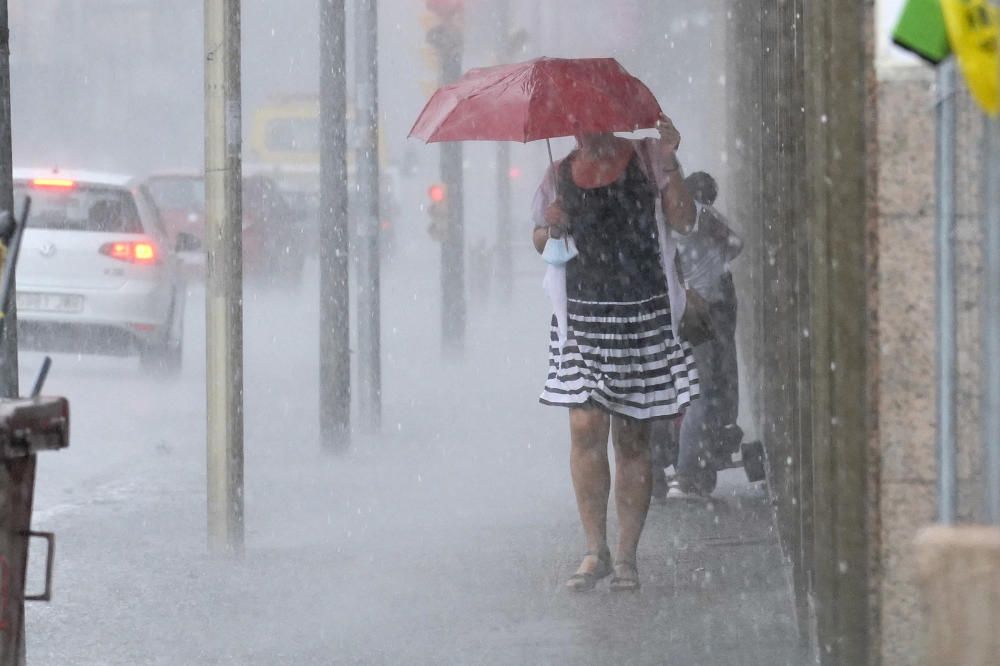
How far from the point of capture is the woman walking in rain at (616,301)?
6988 millimetres

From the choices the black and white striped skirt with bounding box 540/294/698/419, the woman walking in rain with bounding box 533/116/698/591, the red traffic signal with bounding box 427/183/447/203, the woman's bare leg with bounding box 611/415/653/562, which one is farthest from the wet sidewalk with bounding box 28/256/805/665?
the red traffic signal with bounding box 427/183/447/203

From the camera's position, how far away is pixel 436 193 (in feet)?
60.2

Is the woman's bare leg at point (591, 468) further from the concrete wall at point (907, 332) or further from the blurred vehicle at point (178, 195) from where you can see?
the blurred vehicle at point (178, 195)

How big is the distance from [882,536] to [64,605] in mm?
3550

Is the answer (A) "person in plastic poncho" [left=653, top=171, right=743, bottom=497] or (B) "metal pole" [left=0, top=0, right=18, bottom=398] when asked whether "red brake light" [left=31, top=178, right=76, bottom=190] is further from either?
(B) "metal pole" [left=0, top=0, right=18, bottom=398]

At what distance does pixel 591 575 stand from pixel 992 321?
4.50 m

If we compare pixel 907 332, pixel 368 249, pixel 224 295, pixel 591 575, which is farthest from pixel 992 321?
pixel 368 249

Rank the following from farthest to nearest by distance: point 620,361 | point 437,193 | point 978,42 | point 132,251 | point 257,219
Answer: point 257,219, point 437,193, point 132,251, point 620,361, point 978,42

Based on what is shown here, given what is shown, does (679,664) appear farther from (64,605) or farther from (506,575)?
(64,605)

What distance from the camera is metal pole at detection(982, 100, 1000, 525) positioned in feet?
9.31

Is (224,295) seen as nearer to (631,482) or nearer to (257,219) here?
(631,482)

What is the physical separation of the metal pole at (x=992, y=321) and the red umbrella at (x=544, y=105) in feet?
13.1

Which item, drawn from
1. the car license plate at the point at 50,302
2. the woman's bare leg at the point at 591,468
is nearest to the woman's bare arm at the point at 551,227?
the woman's bare leg at the point at 591,468

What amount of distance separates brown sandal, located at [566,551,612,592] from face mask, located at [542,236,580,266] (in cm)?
112
